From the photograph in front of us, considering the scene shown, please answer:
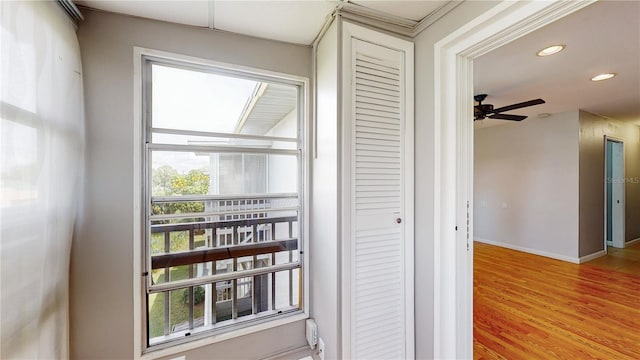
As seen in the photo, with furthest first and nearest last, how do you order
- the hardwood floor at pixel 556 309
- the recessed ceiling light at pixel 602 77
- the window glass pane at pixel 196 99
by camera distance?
the recessed ceiling light at pixel 602 77
the hardwood floor at pixel 556 309
the window glass pane at pixel 196 99

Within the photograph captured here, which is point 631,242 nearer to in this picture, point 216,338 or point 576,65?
point 576,65

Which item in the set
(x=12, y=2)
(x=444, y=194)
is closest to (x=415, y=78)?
(x=444, y=194)

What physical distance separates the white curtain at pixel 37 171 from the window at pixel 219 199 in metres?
0.35

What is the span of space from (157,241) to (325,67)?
1579mm

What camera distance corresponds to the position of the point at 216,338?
166 cm

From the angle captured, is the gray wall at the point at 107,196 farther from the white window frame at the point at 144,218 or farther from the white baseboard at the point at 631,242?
the white baseboard at the point at 631,242

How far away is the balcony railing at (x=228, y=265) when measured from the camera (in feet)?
5.36

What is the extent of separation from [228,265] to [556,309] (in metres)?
3.10

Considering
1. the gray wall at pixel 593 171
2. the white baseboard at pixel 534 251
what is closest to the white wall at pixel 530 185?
the white baseboard at pixel 534 251

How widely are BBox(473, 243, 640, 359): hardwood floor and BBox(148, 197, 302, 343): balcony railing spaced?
160 centimetres

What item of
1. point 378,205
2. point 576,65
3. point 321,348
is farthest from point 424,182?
point 576,65

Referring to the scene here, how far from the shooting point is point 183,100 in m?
1.67

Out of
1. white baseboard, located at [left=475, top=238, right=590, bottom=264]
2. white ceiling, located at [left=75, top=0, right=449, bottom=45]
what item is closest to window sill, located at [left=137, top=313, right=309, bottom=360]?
white ceiling, located at [left=75, top=0, right=449, bottom=45]

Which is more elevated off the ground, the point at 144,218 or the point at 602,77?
the point at 602,77
